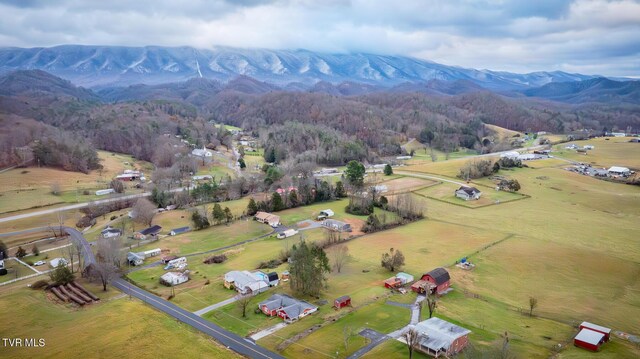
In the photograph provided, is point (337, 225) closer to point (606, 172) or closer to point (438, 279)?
point (438, 279)

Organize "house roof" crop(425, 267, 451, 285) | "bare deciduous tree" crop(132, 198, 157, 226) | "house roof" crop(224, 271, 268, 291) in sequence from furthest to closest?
"bare deciduous tree" crop(132, 198, 157, 226), "house roof" crop(224, 271, 268, 291), "house roof" crop(425, 267, 451, 285)

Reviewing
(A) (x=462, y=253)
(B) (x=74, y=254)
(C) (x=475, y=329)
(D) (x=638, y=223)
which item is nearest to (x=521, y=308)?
(C) (x=475, y=329)

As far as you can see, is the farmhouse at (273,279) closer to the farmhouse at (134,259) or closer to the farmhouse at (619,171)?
the farmhouse at (134,259)

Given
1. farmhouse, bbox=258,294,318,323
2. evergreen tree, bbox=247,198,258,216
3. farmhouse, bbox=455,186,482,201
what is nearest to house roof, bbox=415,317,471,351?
farmhouse, bbox=258,294,318,323

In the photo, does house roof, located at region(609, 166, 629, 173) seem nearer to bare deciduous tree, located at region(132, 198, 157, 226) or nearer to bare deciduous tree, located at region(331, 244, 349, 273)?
bare deciduous tree, located at region(331, 244, 349, 273)

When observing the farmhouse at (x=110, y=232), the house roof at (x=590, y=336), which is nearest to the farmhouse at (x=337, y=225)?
the farmhouse at (x=110, y=232)
